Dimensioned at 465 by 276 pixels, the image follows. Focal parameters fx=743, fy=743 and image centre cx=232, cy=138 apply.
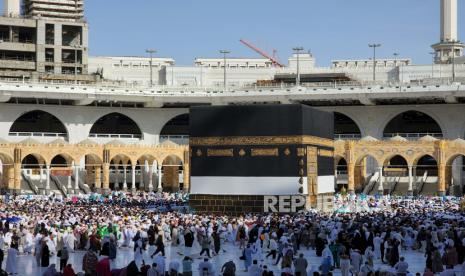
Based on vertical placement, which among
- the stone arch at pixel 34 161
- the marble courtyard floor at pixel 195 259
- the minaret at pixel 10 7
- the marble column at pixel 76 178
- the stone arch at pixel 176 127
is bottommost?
the marble courtyard floor at pixel 195 259

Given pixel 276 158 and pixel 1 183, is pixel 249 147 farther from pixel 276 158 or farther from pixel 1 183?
pixel 1 183

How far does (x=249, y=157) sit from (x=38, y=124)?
35675 millimetres

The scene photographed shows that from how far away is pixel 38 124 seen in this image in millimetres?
65000

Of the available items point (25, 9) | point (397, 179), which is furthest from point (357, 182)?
point (25, 9)

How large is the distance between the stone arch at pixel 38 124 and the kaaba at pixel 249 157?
31.8 m

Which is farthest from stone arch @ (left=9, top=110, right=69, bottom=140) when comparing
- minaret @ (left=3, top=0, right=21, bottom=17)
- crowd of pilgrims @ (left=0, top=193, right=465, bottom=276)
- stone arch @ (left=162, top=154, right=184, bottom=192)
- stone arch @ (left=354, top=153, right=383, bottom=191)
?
crowd of pilgrims @ (left=0, top=193, right=465, bottom=276)

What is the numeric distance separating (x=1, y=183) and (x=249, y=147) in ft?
84.6

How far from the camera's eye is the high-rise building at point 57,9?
79.2m

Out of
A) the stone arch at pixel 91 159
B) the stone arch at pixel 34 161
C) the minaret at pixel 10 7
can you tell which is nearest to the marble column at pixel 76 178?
the stone arch at pixel 91 159

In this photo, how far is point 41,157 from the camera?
53.1 m

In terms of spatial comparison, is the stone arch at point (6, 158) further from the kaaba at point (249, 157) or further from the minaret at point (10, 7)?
the minaret at point (10, 7)

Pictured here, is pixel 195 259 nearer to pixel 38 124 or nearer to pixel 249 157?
pixel 249 157

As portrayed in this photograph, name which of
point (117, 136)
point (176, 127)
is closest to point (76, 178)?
point (117, 136)

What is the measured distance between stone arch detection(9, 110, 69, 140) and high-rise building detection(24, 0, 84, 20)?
698 inches
